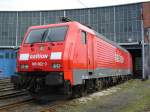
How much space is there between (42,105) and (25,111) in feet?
4.95

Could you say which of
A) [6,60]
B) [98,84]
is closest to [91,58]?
[98,84]

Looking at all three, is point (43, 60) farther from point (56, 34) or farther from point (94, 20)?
point (94, 20)

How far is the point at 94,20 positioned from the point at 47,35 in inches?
1751

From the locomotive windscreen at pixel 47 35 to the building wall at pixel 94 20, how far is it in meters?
41.1

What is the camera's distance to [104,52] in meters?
17.8

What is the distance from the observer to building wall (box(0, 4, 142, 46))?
54.1 m

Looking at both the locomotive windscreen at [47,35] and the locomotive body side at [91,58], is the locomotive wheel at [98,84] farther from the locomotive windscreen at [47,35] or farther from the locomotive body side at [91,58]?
the locomotive windscreen at [47,35]

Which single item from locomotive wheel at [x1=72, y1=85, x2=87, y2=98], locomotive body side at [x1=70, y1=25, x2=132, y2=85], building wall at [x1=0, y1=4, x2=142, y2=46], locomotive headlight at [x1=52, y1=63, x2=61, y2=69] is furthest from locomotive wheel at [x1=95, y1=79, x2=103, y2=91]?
building wall at [x1=0, y1=4, x2=142, y2=46]

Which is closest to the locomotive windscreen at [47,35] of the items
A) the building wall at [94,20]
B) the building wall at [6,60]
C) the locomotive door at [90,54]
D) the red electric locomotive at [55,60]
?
the red electric locomotive at [55,60]

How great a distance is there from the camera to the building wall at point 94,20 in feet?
178

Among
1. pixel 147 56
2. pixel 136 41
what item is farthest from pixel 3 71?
pixel 136 41

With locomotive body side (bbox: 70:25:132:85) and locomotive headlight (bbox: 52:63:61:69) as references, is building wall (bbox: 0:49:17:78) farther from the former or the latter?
locomotive headlight (bbox: 52:63:61:69)

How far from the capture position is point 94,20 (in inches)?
2244

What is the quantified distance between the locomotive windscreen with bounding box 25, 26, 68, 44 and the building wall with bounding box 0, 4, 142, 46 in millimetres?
41144
